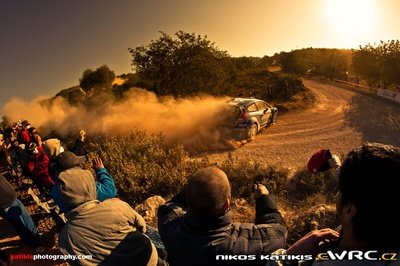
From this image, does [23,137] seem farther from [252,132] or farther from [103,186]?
[252,132]

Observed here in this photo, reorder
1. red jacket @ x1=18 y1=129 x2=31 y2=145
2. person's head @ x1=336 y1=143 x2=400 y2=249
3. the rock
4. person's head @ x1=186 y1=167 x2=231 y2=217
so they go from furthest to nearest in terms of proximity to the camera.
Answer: red jacket @ x1=18 y1=129 x2=31 y2=145
the rock
person's head @ x1=186 y1=167 x2=231 y2=217
person's head @ x1=336 y1=143 x2=400 y2=249

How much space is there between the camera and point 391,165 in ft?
5.31

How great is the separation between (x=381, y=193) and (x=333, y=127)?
14808mm

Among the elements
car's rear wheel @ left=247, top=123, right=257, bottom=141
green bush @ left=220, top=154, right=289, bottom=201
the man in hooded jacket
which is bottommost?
green bush @ left=220, top=154, right=289, bottom=201

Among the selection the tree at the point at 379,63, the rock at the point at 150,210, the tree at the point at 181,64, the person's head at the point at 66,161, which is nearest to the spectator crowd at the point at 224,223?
the person's head at the point at 66,161

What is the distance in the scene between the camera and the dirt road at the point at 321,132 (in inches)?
457

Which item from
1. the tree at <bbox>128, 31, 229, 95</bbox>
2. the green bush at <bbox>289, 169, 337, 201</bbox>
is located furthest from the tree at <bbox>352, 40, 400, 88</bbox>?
the green bush at <bbox>289, 169, 337, 201</bbox>

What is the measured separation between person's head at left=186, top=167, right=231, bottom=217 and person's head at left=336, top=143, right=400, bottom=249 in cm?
92

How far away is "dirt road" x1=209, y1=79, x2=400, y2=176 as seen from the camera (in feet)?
38.1

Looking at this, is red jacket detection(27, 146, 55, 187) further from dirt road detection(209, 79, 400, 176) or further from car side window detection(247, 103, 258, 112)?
car side window detection(247, 103, 258, 112)

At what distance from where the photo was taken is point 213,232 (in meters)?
2.46

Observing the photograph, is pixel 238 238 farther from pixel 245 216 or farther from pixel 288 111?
pixel 288 111

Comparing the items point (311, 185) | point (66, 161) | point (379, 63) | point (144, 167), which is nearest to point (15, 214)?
point (66, 161)

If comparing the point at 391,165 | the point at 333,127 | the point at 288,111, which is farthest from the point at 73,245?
the point at 288,111
